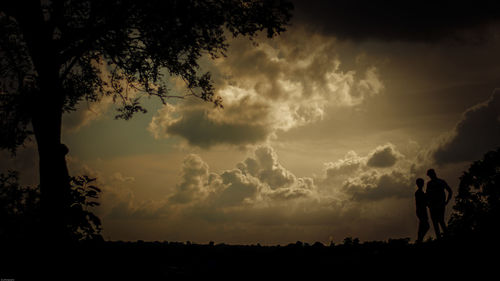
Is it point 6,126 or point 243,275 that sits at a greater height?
point 6,126

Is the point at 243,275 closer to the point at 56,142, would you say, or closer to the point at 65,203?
the point at 65,203

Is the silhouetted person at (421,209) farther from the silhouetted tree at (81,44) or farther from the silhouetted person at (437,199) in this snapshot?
the silhouetted tree at (81,44)

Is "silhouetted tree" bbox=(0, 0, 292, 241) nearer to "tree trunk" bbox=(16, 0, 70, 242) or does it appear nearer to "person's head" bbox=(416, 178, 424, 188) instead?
"tree trunk" bbox=(16, 0, 70, 242)

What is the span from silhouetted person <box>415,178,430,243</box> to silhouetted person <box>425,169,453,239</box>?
21 centimetres

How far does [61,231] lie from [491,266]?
41.9ft

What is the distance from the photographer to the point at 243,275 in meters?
8.69

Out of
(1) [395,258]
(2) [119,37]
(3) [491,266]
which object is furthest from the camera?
(2) [119,37]

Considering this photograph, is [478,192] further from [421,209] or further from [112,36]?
[112,36]

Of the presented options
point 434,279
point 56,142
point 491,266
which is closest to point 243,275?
point 434,279

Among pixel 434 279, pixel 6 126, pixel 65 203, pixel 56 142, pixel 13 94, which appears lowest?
pixel 434 279

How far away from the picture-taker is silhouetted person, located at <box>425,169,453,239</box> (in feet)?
51.0

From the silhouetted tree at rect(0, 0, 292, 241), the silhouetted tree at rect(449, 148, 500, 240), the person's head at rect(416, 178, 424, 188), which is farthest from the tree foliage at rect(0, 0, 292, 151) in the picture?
the silhouetted tree at rect(449, 148, 500, 240)

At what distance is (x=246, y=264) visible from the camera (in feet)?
33.2

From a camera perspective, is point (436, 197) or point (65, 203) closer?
point (65, 203)
